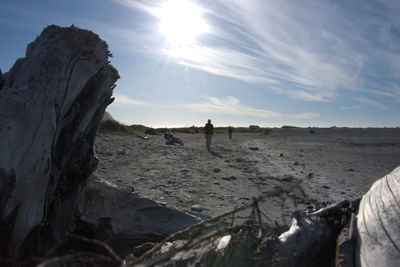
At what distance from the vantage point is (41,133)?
10.2ft

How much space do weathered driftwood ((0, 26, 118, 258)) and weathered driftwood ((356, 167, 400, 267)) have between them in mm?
2616

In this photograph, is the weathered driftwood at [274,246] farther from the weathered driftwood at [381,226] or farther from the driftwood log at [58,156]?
the driftwood log at [58,156]

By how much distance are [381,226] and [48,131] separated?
2.87 meters

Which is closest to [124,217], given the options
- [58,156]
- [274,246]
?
[58,156]

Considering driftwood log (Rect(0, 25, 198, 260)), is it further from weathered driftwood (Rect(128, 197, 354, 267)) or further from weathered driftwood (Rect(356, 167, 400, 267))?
weathered driftwood (Rect(356, 167, 400, 267))

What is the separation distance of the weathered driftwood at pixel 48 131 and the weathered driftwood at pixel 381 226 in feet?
8.58

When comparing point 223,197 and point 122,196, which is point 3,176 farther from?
point 223,197

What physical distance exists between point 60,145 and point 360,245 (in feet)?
10.1

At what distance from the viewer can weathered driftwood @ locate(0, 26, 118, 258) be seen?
113 inches

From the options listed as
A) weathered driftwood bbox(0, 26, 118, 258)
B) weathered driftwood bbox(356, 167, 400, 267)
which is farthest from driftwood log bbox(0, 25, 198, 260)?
weathered driftwood bbox(356, 167, 400, 267)

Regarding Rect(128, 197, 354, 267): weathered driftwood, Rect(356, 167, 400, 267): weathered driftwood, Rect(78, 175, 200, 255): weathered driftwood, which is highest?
Rect(356, 167, 400, 267): weathered driftwood

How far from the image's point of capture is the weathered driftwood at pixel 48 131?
2.88m

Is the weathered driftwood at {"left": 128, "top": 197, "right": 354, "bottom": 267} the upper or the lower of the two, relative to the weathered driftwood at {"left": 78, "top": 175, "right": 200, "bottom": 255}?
upper

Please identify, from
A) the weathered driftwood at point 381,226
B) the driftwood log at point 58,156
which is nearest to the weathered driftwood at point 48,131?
the driftwood log at point 58,156
